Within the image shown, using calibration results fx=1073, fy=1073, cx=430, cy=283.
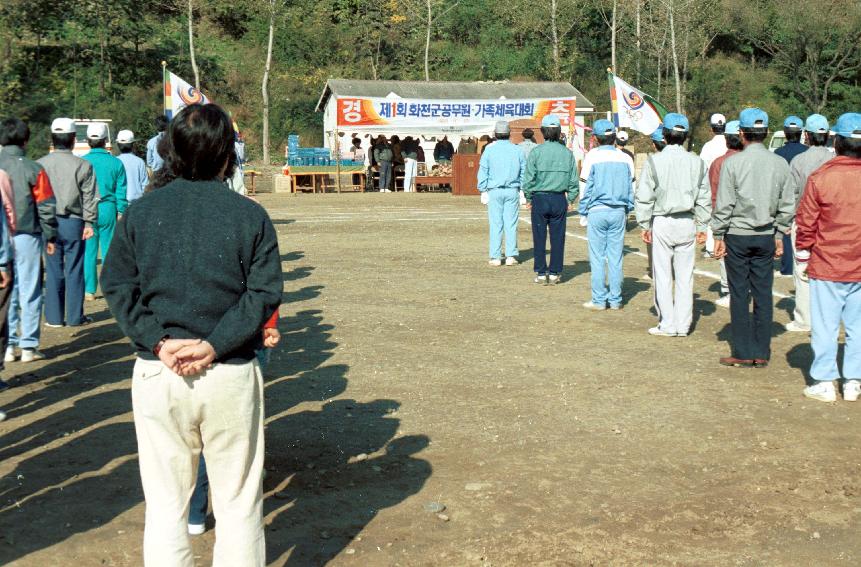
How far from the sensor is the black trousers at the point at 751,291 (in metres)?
8.39

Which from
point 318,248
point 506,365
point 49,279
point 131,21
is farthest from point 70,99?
point 506,365

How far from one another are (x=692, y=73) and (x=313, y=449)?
181 ft

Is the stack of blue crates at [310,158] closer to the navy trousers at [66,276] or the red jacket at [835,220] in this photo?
the navy trousers at [66,276]

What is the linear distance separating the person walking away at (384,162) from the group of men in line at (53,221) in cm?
2123

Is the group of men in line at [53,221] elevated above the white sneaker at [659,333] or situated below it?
above

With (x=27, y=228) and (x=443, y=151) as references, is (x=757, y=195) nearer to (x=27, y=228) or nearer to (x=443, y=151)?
(x=27, y=228)

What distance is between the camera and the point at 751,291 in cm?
853

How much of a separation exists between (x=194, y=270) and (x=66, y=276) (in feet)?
23.4

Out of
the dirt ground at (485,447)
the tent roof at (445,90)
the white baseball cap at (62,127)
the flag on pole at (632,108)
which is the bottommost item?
the dirt ground at (485,447)

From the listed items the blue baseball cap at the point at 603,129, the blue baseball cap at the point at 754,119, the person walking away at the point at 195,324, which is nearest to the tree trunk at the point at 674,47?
the blue baseball cap at the point at 603,129

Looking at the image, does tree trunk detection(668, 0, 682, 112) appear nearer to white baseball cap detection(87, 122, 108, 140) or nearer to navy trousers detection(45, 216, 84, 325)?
white baseball cap detection(87, 122, 108, 140)

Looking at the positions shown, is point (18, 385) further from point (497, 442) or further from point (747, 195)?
point (747, 195)

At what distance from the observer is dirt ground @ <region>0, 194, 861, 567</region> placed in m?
4.92

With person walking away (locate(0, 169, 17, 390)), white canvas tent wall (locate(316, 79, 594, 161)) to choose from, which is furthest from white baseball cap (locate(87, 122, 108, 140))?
white canvas tent wall (locate(316, 79, 594, 161))
